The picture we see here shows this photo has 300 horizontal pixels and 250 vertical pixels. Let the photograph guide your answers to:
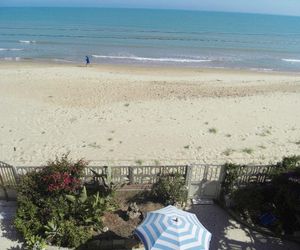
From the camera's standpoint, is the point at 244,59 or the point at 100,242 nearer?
the point at 100,242

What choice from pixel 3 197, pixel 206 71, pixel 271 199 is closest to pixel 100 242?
pixel 3 197

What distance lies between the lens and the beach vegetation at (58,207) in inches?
346

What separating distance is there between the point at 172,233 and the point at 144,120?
10.1 metres

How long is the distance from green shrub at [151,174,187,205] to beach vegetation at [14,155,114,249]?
153 centimetres

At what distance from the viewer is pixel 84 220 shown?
30.2 ft

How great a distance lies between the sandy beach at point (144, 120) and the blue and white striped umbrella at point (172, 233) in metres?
→ 5.49

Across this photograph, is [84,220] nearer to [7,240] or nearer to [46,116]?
[7,240]

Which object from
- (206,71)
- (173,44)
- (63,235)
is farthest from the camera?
(173,44)

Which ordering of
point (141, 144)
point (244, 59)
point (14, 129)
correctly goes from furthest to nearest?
point (244, 59)
point (14, 129)
point (141, 144)

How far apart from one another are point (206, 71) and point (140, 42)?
68.4 feet

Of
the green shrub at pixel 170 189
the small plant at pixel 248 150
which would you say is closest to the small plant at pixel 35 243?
the green shrub at pixel 170 189

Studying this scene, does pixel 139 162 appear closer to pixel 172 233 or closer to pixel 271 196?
pixel 271 196

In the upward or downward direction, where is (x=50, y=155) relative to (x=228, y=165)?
downward

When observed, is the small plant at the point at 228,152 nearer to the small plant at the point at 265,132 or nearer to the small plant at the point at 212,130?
the small plant at the point at 212,130
